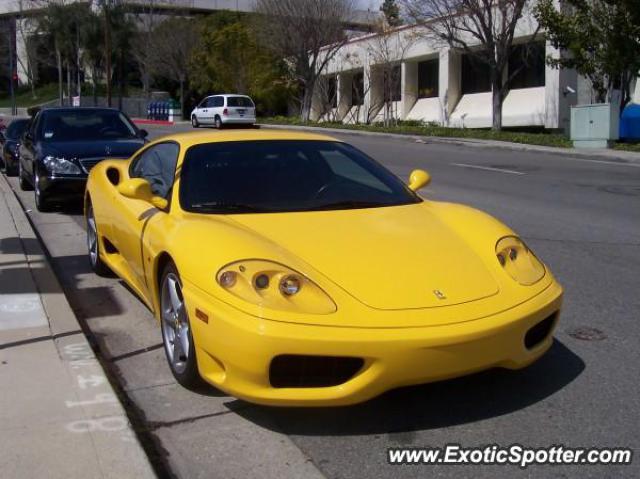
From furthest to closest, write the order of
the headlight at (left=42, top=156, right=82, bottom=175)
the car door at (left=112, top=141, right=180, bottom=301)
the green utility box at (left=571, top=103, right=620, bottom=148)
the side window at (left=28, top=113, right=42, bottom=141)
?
→ the green utility box at (left=571, top=103, right=620, bottom=148) < the side window at (left=28, top=113, right=42, bottom=141) < the headlight at (left=42, top=156, right=82, bottom=175) < the car door at (left=112, top=141, right=180, bottom=301)

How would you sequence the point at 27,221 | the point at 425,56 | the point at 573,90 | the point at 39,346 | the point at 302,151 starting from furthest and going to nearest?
the point at 425,56 → the point at 573,90 → the point at 27,221 → the point at 302,151 → the point at 39,346

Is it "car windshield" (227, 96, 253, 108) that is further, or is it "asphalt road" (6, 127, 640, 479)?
"car windshield" (227, 96, 253, 108)

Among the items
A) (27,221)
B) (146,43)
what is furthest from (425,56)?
(27,221)

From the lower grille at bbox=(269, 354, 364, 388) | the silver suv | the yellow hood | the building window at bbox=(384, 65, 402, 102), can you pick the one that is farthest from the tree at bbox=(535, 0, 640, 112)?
the lower grille at bbox=(269, 354, 364, 388)

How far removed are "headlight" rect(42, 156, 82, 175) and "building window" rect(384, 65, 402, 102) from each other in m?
27.3

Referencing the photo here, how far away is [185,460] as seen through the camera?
11.3 feet

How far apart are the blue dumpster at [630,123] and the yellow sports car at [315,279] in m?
20.6

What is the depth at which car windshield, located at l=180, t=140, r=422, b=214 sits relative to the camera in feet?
15.3

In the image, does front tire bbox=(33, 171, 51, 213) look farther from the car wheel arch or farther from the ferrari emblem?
Answer: the ferrari emblem

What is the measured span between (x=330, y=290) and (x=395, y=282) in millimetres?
328

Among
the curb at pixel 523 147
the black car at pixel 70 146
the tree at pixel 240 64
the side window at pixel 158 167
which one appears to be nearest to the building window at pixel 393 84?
the curb at pixel 523 147

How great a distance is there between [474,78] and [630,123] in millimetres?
12959

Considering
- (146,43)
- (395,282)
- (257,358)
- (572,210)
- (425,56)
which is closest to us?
(257,358)

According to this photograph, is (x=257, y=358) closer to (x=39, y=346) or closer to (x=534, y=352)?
(x=534, y=352)
